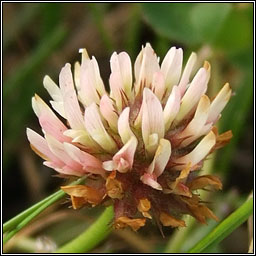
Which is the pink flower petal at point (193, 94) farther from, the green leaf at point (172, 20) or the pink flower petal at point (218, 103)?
the green leaf at point (172, 20)

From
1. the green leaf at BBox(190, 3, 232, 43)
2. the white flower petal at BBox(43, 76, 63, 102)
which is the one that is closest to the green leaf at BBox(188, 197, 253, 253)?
the white flower petal at BBox(43, 76, 63, 102)

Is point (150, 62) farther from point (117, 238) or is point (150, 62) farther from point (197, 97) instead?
point (117, 238)

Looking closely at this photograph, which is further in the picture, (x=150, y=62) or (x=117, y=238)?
(x=117, y=238)

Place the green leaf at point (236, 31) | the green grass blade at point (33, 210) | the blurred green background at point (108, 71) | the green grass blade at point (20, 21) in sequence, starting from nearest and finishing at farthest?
the green grass blade at point (33, 210)
the blurred green background at point (108, 71)
the green leaf at point (236, 31)
the green grass blade at point (20, 21)

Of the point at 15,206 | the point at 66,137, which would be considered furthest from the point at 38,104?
the point at 15,206

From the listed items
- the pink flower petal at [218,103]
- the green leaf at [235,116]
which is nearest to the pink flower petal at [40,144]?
the pink flower petal at [218,103]

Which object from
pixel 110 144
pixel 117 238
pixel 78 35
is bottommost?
pixel 117 238
